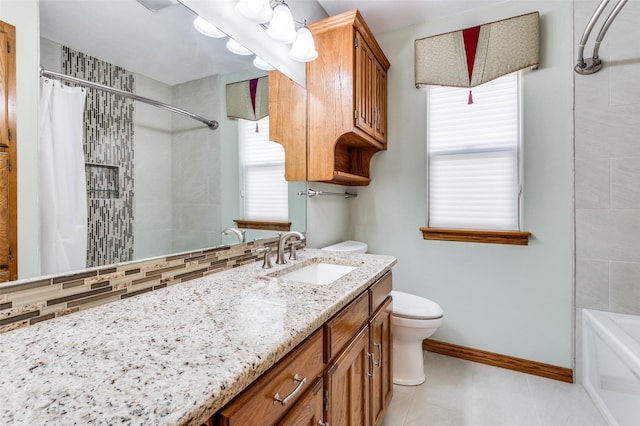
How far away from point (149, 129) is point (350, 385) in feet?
3.88

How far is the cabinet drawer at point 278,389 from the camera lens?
0.59 m

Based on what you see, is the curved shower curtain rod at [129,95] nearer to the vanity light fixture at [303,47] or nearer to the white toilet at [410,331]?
the vanity light fixture at [303,47]

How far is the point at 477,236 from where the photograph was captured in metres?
2.20

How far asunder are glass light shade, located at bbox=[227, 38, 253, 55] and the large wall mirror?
36 mm

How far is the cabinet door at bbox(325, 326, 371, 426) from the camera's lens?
0.96m

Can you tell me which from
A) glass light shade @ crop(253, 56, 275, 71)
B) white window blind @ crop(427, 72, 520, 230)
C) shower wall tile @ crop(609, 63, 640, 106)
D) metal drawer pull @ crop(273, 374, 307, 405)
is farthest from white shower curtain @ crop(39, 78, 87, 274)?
shower wall tile @ crop(609, 63, 640, 106)

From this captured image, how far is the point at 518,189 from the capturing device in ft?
6.89

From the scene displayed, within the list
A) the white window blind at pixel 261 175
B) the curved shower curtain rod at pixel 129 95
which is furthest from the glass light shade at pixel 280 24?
the curved shower curtain rod at pixel 129 95

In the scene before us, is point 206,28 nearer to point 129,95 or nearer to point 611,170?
point 129,95

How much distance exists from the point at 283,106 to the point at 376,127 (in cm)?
76

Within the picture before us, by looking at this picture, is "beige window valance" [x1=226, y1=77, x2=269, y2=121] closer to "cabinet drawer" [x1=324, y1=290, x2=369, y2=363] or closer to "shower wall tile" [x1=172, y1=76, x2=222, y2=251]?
"shower wall tile" [x1=172, y1=76, x2=222, y2=251]

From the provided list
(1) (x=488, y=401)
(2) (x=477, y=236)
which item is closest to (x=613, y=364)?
(1) (x=488, y=401)

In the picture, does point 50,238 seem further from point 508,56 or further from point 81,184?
point 508,56

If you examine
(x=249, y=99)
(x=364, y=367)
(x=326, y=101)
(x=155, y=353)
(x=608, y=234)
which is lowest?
(x=364, y=367)
